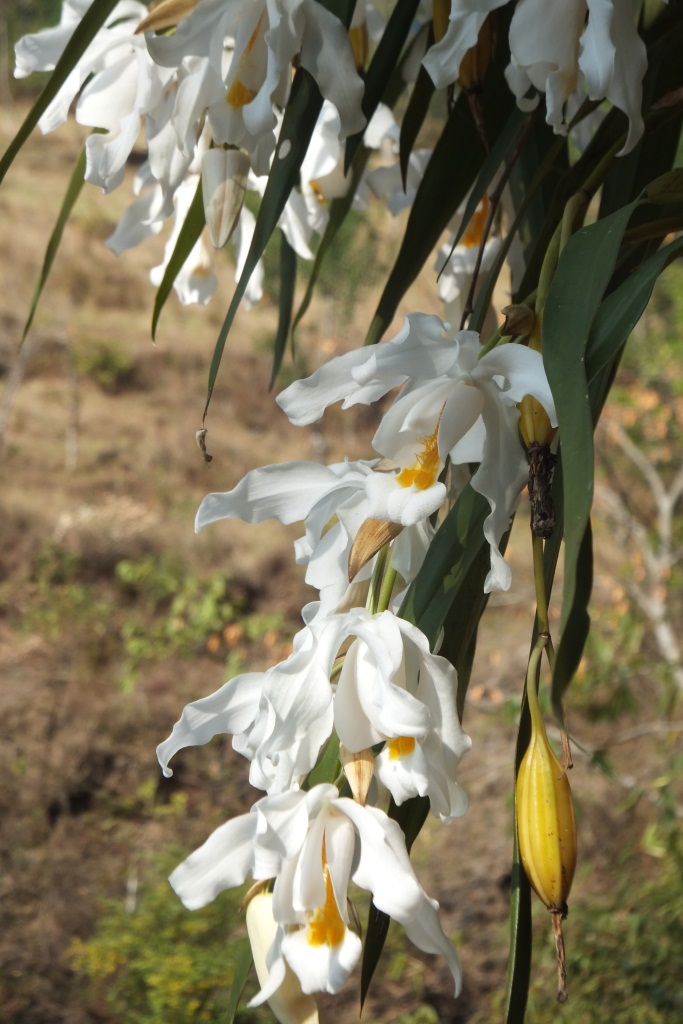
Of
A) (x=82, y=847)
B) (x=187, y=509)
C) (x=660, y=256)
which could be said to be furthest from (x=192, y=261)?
(x=187, y=509)

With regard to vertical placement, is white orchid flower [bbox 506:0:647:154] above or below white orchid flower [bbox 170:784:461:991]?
above

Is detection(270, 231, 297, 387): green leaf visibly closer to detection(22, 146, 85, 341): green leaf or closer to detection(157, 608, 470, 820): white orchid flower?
detection(22, 146, 85, 341): green leaf

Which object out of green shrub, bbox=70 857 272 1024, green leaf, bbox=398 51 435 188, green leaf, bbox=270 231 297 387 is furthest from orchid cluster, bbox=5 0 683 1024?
green shrub, bbox=70 857 272 1024

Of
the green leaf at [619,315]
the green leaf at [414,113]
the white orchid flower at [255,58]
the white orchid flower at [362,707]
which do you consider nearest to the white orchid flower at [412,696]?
the white orchid flower at [362,707]

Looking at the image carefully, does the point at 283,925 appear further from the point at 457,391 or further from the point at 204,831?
the point at 204,831

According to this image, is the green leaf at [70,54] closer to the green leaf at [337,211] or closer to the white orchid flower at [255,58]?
the white orchid flower at [255,58]

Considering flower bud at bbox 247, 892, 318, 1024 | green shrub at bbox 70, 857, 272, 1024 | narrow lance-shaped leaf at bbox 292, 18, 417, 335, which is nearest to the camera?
flower bud at bbox 247, 892, 318, 1024
